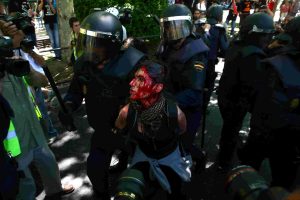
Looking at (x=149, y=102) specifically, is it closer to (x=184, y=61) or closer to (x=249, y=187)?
(x=184, y=61)

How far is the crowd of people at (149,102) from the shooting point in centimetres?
246

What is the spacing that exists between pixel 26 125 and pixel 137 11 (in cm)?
735

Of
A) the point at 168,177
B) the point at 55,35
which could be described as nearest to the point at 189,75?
the point at 168,177

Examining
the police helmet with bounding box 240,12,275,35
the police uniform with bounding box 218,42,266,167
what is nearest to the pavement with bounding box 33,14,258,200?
the police uniform with bounding box 218,42,266,167

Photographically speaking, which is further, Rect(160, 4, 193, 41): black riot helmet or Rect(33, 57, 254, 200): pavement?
Rect(33, 57, 254, 200): pavement

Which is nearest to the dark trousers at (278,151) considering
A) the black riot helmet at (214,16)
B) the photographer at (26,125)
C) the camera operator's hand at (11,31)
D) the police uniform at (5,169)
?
the photographer at (26,125)

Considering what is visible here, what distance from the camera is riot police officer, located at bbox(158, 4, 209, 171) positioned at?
10.3 feet

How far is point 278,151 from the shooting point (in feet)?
9.34

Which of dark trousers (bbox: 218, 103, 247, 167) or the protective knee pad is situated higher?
the protective knee pad

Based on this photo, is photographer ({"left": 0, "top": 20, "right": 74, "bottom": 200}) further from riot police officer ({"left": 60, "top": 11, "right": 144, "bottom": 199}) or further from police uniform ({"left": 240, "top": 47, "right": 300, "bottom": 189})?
police uniform ({"left": 240, "top": 47, "right": 300, "bottom": 189})

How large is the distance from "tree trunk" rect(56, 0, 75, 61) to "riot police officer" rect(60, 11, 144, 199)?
17.2 feet

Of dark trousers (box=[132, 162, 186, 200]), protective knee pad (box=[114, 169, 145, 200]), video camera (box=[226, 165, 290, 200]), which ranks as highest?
video camera (box=[226, 165, 290, 200])

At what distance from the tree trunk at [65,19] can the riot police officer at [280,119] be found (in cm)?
624

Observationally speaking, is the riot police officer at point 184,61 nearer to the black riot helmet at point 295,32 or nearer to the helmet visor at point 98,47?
the helmet visor at point 98,47
